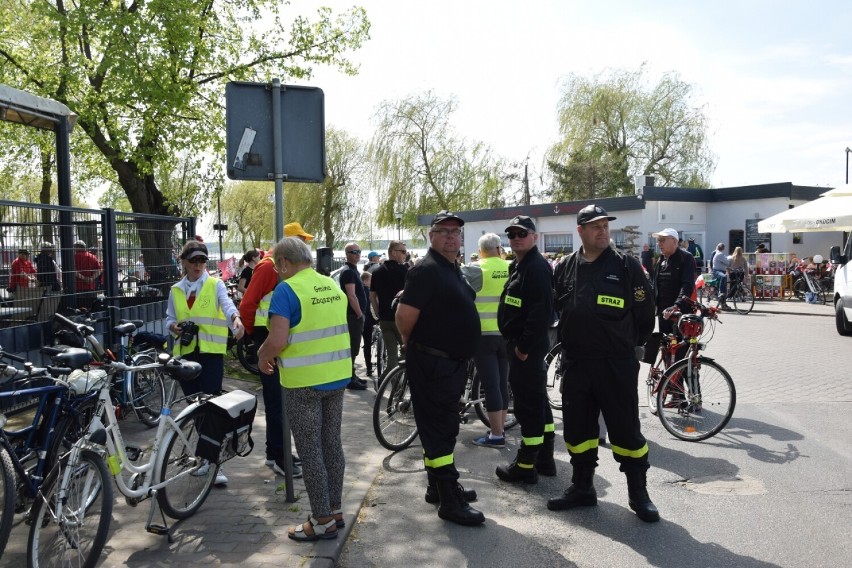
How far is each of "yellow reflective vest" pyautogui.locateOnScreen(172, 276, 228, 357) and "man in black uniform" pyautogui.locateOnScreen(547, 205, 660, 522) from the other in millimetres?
2675

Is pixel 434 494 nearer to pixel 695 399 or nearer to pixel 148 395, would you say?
pixel 695 399

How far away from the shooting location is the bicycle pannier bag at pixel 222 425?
15.1ft

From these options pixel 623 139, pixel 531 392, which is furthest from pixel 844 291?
pixel 623 139

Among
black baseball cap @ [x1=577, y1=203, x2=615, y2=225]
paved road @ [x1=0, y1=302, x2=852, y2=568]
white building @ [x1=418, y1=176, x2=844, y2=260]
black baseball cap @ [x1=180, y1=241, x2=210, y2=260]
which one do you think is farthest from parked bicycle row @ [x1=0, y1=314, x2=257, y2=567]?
white building @ [x1=418, y1=176, x2=844, y2=260]

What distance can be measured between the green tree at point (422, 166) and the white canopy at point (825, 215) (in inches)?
1037

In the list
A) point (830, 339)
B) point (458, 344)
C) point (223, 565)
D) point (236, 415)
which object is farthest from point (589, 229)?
point (830, 339)

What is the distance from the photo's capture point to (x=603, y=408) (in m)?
4.77

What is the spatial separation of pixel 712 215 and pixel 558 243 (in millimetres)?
6973

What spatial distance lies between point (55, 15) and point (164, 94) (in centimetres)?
245

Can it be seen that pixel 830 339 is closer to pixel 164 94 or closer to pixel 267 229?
pixel 164 94

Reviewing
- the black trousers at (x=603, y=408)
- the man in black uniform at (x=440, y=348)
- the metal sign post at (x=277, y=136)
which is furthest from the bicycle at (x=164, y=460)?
the black trousers at (x=603, y=408)

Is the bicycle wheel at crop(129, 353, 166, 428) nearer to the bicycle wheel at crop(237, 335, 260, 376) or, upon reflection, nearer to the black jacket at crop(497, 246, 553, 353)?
the bicycle wheel at crop(237, 335, 260, 376)

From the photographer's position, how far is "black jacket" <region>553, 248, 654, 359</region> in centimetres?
471

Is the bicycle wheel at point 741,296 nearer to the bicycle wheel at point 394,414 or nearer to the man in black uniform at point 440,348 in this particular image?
the bicycle wheel at point 394,414
